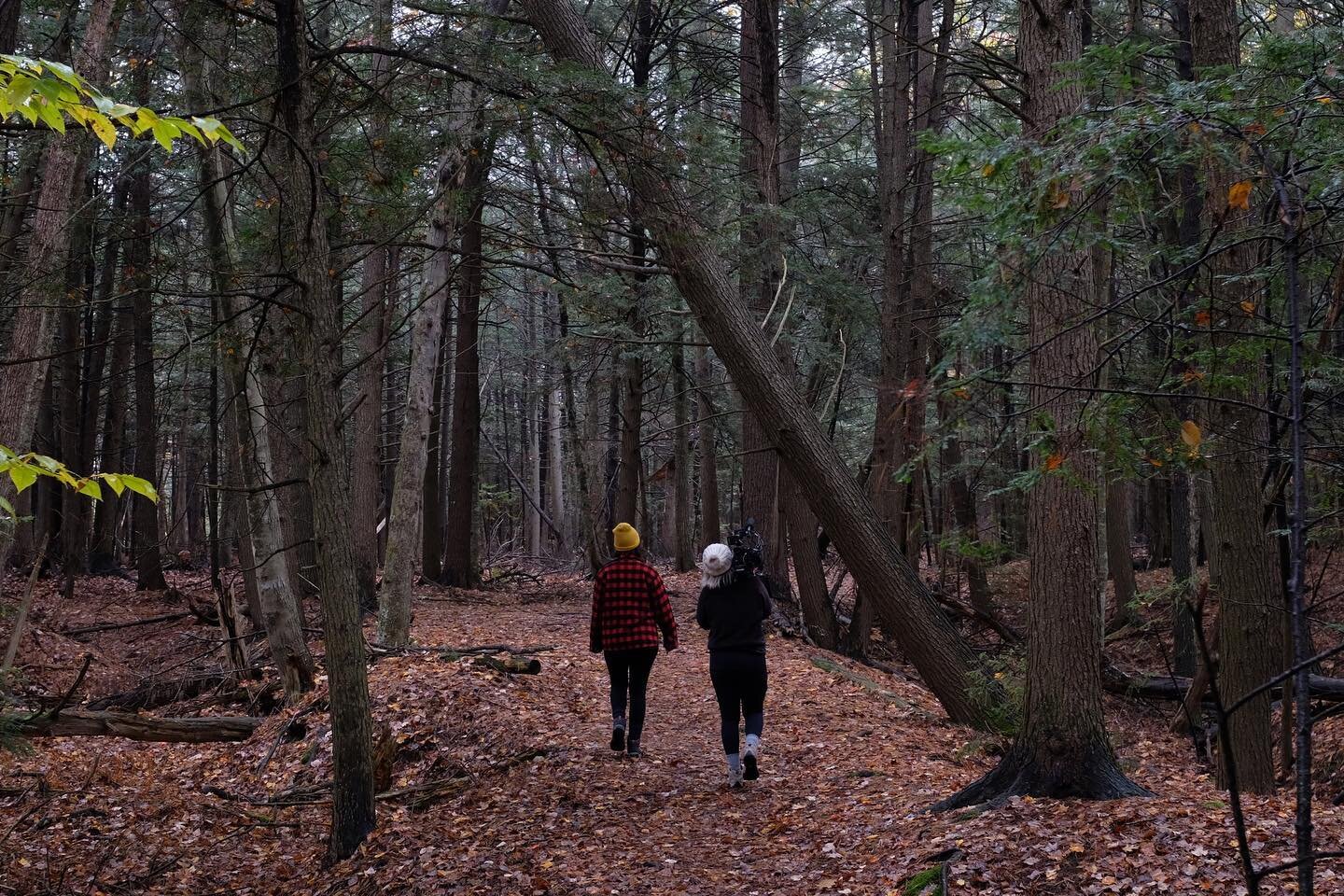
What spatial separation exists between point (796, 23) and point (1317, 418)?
13.2 meters

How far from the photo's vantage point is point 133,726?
837cm

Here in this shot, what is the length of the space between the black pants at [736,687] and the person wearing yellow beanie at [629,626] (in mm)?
699

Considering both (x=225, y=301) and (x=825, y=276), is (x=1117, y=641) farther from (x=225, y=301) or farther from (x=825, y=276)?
(x=225, y=301)

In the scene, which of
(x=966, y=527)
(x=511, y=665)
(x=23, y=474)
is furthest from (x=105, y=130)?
(x=966, y=527)

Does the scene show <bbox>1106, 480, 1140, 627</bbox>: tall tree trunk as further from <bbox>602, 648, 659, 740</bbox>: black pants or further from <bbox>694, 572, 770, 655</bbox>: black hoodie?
<bbox>602, 648, 659, 740</bbox>: black pants

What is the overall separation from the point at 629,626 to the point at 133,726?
14.0ft

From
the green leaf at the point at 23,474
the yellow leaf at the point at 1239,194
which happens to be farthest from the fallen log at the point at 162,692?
the yellow leaf at the point at 1239,194

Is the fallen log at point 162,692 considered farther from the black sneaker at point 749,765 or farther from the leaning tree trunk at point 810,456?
the leaning tree trunk at point 810,456

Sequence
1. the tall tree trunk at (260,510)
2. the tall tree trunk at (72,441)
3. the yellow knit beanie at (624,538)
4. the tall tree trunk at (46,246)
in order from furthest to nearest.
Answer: the tall tree trunk at (72,441), the tall tree trunk at (260,510), the tall tree trunk at (46,246), the yellow knit beanie at (624,538)

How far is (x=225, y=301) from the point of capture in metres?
9.40

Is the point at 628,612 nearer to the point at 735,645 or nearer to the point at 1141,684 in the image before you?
the point at 735,645

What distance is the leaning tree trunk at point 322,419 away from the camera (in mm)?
6176

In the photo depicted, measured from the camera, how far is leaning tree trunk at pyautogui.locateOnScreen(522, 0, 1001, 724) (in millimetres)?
8945

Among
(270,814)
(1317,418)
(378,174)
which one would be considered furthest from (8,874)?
(1317,418)
